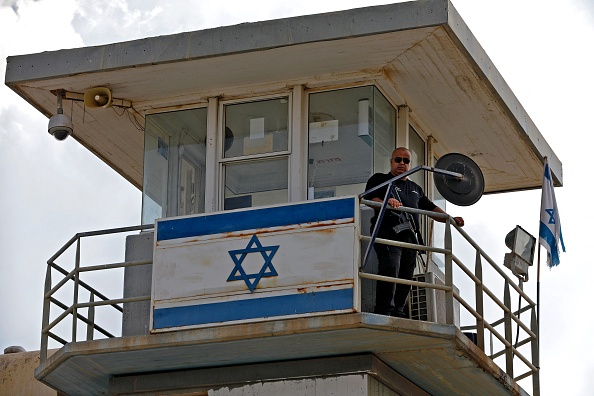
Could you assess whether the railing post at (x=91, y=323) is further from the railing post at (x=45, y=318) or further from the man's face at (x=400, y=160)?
the man's face at (x=400, y=160)

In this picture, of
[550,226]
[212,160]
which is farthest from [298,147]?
[550,226]

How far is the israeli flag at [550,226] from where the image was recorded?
20969 mm

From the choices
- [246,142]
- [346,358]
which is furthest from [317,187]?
[346,358]

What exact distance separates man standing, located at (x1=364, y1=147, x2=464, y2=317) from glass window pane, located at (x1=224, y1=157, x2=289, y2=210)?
135 centimetres

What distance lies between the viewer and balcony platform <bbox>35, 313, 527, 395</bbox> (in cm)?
1809

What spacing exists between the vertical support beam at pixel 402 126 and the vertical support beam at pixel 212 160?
2165 millimetres

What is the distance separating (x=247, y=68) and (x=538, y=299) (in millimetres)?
4336

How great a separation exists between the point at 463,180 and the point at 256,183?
98.1 inches

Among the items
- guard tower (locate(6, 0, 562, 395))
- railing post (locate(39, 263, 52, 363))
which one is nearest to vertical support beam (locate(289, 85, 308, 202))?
guard tower (locate(6, 0, 562, 395))

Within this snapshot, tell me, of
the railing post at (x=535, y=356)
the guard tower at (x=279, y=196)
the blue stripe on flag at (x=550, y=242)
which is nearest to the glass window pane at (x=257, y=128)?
the guard tower at (x=279, y=196)

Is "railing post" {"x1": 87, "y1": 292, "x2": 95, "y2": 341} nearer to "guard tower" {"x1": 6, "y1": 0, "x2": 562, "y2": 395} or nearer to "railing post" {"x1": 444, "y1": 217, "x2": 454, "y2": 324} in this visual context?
"guard tower" {"x1": 6, "y1": 0, "x2": 562, "y2": 395}

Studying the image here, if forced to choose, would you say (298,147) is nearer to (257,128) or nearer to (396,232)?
(257,128)

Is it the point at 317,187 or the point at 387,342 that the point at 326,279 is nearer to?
the point at 387,342

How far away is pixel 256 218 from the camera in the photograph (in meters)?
18.8
